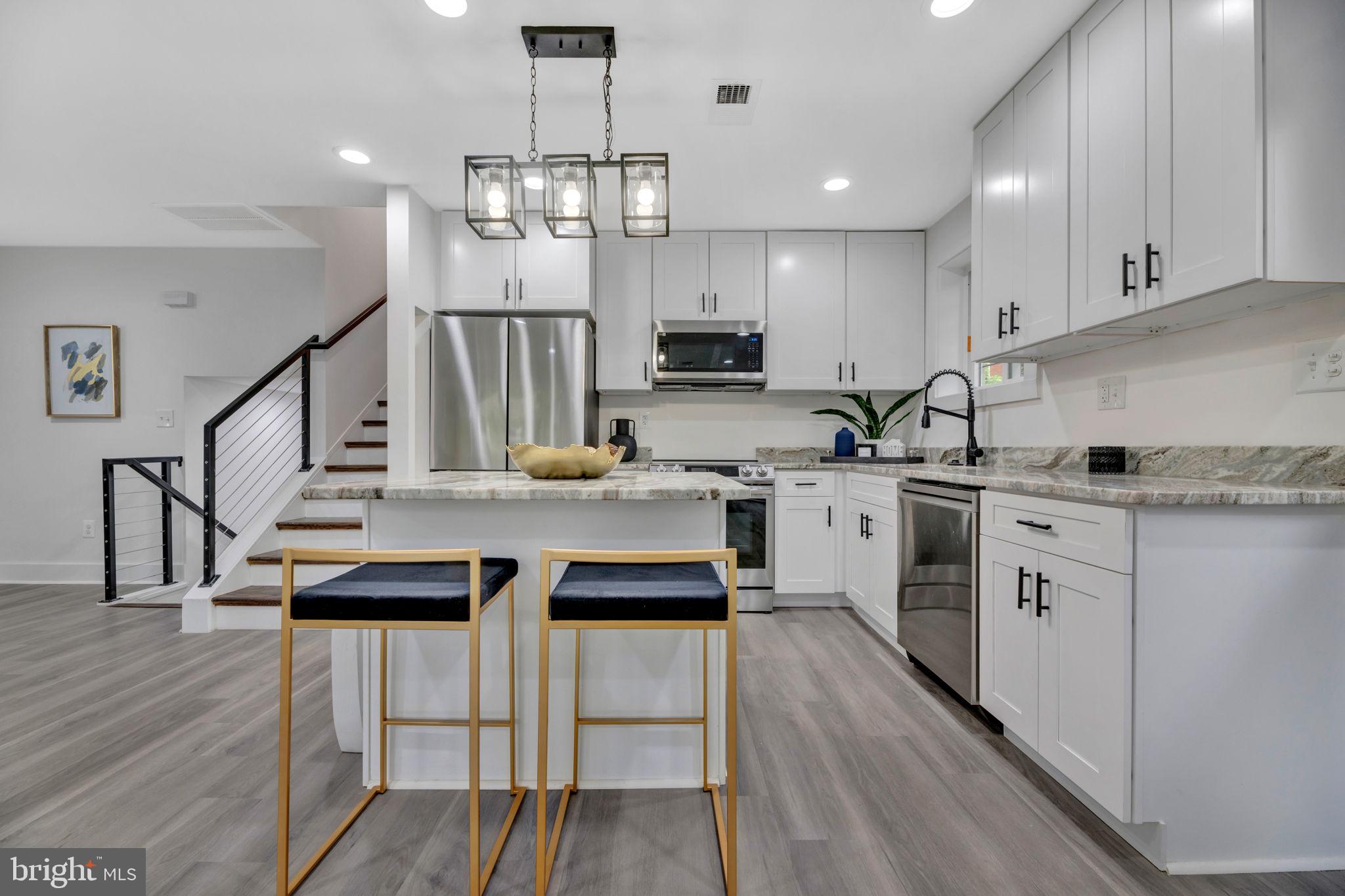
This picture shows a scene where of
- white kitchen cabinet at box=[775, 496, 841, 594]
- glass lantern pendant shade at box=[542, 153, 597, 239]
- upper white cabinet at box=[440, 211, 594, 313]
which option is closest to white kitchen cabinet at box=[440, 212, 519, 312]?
upper white cabinet at box=[440, 211, 594, 313]

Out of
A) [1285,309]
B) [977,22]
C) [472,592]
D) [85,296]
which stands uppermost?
[977,22]

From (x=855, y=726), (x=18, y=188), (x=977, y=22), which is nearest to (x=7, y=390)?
(x=18, y=188)

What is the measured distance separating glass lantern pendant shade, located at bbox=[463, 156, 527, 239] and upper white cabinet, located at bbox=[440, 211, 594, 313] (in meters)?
1.83

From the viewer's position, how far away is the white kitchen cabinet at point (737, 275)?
13.0ft

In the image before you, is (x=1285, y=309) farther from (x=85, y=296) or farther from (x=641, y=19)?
(x=85, y=296)

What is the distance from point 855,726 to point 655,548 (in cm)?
107

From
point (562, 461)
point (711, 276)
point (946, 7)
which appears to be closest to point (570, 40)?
point (946, 7)

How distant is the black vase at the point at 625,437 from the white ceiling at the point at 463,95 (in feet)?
4.80

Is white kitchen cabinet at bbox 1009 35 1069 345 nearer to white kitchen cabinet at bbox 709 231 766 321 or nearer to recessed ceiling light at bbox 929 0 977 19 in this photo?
recessed ceiling light at bbox 929 0 977 19

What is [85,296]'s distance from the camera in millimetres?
4477

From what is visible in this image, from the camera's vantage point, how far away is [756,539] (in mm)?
3598

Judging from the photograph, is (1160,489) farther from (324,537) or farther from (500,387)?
(324,537)

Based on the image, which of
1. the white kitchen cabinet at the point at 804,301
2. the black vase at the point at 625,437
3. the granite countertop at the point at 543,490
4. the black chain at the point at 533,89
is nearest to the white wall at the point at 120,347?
the black vase at the point at 625,437

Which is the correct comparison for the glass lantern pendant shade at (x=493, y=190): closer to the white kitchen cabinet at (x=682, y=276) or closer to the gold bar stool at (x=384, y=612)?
the gold bar stool at (x=384, y=612)
